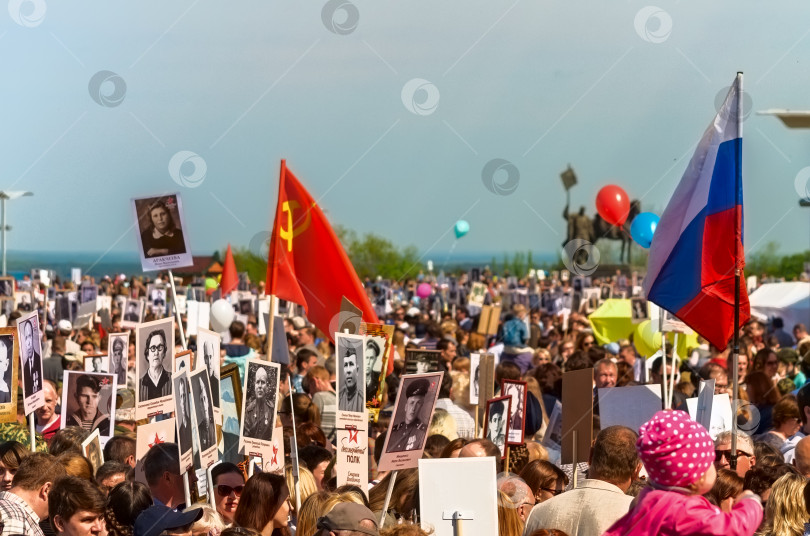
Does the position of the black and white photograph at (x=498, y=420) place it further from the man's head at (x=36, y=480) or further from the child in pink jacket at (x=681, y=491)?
the child in pink jacket at (x=681, y=491)

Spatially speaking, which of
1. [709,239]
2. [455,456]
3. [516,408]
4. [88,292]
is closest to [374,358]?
[455,456]

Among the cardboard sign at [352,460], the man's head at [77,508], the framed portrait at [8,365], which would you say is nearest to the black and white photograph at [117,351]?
the framed portrait at [8,365]

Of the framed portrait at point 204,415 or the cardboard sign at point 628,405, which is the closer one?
the framed portrait at point 204,415

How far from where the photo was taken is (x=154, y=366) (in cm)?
728

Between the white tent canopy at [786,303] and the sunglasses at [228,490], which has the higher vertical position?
the white tent canopy at [786,303]

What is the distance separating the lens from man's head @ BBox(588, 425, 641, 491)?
509 cm

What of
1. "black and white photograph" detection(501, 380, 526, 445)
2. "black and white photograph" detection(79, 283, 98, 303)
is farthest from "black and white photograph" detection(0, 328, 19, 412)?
"black and white photograph" detection(79, 283, 98, 303)

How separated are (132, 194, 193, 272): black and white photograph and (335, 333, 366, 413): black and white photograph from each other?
1.53 meters

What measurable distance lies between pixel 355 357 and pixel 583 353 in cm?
540

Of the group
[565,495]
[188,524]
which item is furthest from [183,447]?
[565,495]

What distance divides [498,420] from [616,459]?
2.34m

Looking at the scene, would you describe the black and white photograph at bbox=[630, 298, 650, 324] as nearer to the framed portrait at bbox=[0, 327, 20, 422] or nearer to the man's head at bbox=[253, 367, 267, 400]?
the man's head at bbox=[253, 367, 267, 400]

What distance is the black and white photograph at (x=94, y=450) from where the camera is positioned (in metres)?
6.70

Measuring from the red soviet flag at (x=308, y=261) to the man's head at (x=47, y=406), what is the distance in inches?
116
